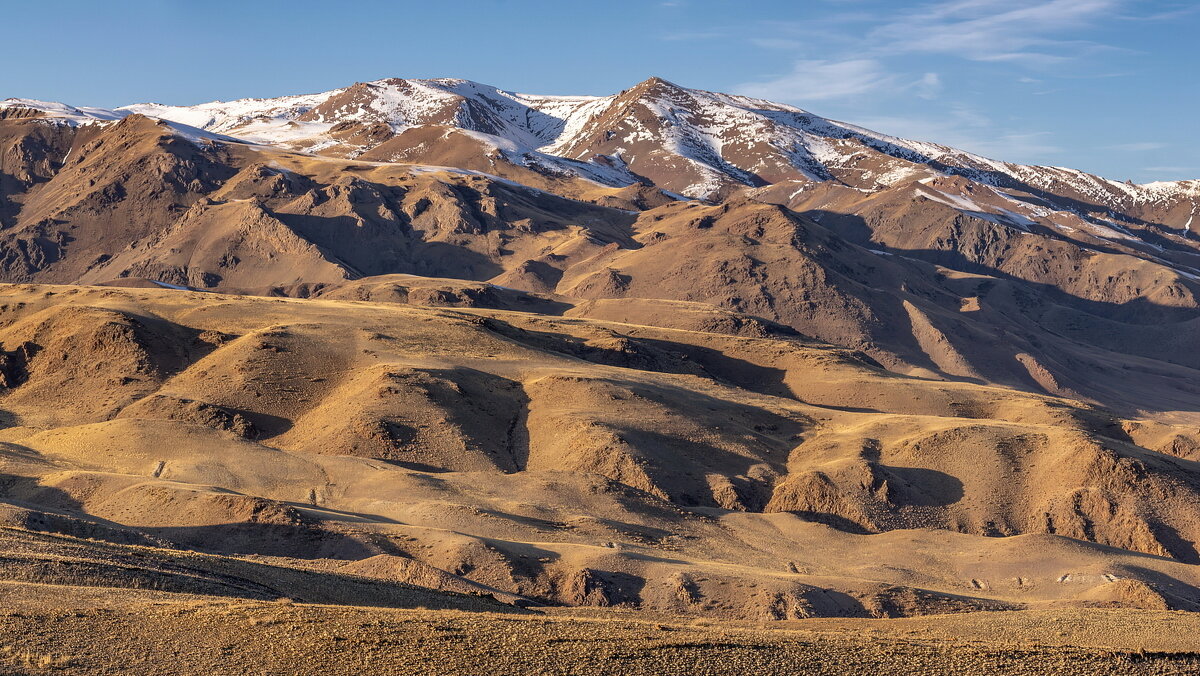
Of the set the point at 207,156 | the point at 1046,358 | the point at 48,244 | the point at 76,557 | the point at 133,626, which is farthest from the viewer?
the point at 207,156

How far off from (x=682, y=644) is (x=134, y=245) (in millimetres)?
152326

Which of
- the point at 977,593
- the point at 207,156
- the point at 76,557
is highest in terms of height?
the point at 207,156

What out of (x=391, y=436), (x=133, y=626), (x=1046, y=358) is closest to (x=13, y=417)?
(x=391, y=436)

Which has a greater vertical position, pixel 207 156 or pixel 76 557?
pixel 207 156

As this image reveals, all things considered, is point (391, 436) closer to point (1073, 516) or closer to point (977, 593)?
point (977, 593)

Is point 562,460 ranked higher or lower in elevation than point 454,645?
lower

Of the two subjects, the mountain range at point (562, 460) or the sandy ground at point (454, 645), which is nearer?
the sandy ground at point (454, 645)

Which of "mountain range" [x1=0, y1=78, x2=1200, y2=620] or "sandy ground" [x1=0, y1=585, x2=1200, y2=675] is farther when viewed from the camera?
"mountain range" [x1=0, y1=78, x2=1200, y2=620]

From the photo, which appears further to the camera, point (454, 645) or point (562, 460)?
point (562, 460)

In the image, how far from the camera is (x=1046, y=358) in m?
158

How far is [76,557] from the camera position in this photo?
118 ft

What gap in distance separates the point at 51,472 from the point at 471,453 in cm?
2213

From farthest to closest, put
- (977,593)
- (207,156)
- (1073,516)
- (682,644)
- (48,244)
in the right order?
(207,156) < (48,244) < (1073,516) < (977,593) < (682,644)

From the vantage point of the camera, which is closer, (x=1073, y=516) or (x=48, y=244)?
(x=1073, y=516)
